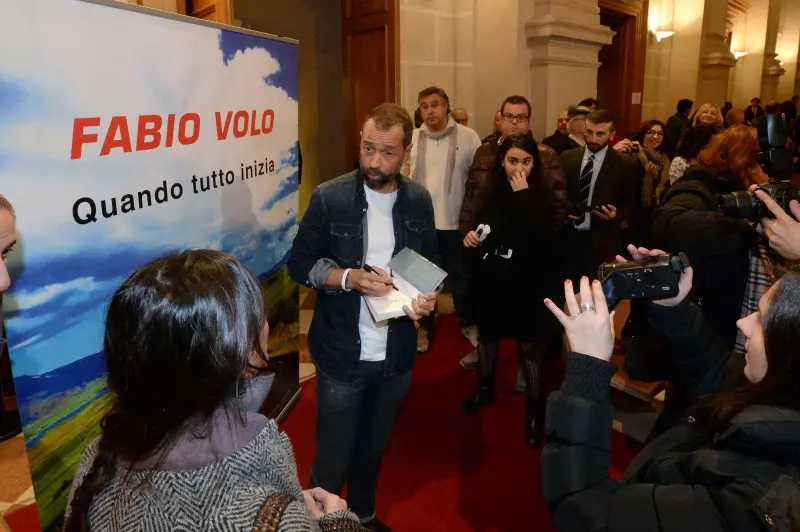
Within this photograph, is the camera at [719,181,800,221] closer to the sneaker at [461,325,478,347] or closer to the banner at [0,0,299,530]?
the banner at [0,0,299,530]

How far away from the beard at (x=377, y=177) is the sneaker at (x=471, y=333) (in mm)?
2286

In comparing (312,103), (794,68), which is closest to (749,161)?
(312,103)

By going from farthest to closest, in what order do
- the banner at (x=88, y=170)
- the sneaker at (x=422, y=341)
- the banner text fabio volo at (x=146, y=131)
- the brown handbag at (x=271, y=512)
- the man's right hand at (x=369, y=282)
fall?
the sneaker at (x=422, y=341)
the man's right hand at (x=369, y=282)
the banner text fabio volo at (x=146, y=131)
the banner at (x=88, y=170)
the brown handbag at (x=271, y=512)

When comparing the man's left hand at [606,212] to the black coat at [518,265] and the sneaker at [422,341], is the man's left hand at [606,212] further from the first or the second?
the sneaker at [422,341]

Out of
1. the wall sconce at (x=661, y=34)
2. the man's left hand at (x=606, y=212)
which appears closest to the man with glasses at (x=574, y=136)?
the man's left hand at (x=606, y=212)

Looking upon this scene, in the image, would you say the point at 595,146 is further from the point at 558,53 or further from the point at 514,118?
the point at 558,53

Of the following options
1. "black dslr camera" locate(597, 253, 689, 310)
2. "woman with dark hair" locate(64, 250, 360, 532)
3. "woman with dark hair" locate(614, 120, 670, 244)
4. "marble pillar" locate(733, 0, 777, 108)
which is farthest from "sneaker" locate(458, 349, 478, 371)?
"marble pillar" locate(733, 0, 777, 108)

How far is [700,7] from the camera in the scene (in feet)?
28.4

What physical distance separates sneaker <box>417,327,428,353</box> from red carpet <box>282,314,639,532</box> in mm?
317

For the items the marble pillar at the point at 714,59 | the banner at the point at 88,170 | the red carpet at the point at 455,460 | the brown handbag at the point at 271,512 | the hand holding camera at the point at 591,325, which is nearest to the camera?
the brown handbag at the point at 271,512

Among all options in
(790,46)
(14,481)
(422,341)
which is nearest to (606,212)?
(422,341)

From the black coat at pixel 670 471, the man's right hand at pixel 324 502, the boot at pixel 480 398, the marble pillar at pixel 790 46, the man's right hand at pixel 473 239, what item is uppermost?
the marble pillar at pixel 790 46

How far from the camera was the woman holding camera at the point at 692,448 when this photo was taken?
0.85 metres

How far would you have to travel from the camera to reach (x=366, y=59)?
5.34m
